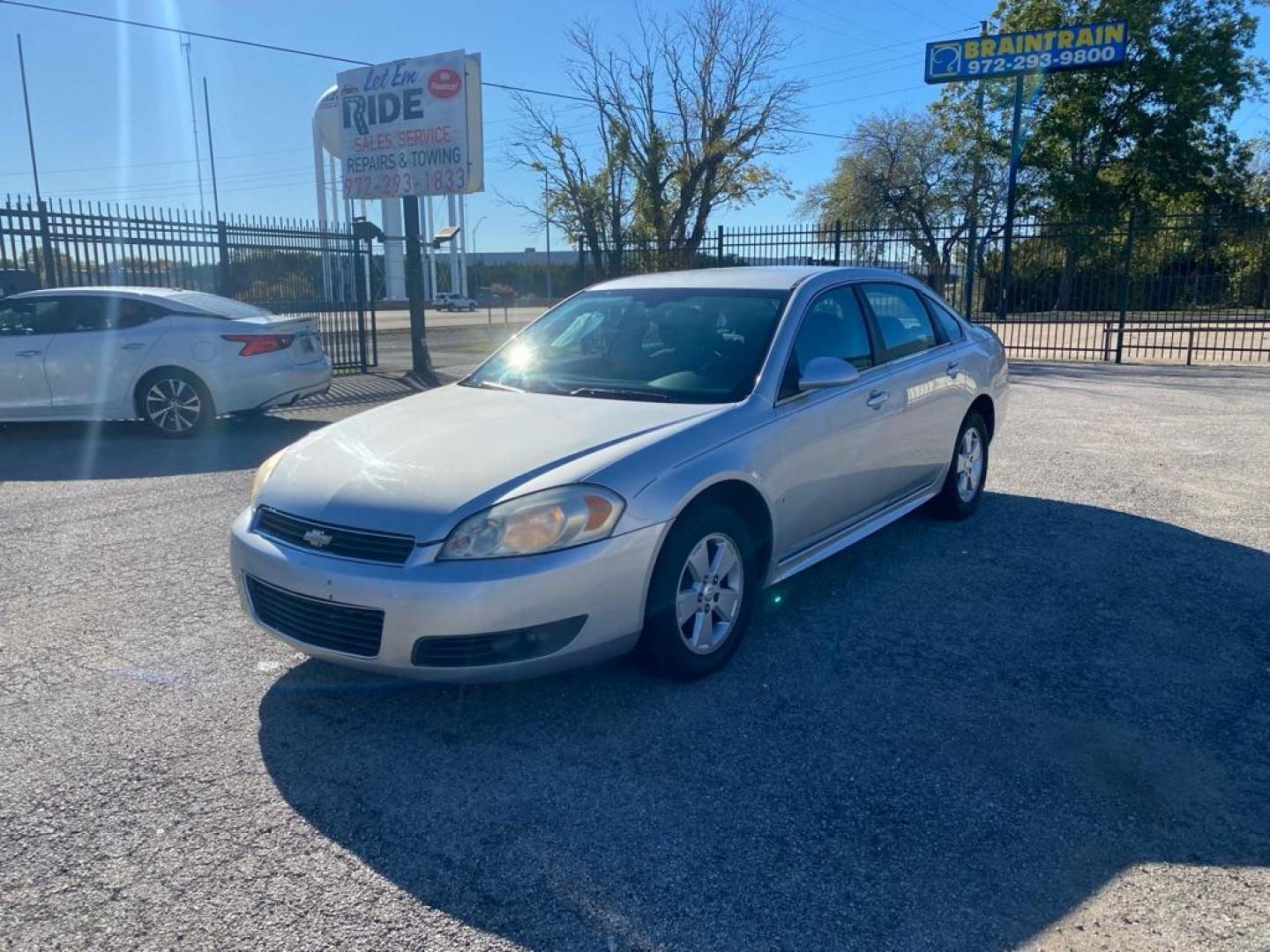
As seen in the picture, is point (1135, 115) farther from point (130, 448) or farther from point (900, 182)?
point (130, 448)

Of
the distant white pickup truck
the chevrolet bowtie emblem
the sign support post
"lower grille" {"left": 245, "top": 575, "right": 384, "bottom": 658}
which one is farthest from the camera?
the distant white pickup truck

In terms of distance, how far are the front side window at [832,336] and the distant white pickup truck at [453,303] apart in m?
56.8

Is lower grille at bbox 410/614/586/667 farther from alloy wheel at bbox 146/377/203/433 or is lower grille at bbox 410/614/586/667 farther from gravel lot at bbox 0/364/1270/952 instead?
alloy wheel at bbox 146/377/203/433

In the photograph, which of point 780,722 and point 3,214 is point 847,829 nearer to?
point 780,722

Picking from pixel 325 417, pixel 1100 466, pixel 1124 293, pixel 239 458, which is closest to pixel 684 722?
pixel 1100 466

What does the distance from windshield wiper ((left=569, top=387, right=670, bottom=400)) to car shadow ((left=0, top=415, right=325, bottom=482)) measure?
15.3ft

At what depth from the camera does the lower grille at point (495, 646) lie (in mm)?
3195

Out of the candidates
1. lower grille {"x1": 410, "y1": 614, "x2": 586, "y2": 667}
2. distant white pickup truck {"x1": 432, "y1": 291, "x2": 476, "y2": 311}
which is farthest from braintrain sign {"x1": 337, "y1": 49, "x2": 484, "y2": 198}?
distant white pickup truck {"x1": 432, "y1": 291, "x2": 476, "y2": 311}

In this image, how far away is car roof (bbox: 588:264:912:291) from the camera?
4.84m

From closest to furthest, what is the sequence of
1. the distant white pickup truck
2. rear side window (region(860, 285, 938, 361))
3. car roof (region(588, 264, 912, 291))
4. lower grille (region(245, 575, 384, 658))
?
1. lower grille (region(245, 575, 384, 658))
2. car roof (region(588, 264, 912, 291))
3. rear side window (region(860, 285, 938, 361))
4. the distant white pickup truck

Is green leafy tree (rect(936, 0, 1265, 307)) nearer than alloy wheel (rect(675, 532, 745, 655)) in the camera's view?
No

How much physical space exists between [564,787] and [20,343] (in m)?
8.52

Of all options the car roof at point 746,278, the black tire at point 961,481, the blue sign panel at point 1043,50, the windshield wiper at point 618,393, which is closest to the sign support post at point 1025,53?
the blue sign panel at point 1043,50

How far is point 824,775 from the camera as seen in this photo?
10.3 ft
